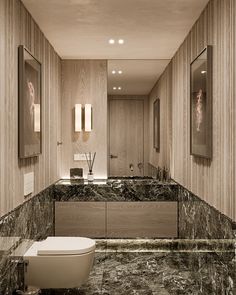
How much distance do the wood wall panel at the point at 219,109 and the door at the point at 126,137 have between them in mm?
991

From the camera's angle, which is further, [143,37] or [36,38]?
[143,37]

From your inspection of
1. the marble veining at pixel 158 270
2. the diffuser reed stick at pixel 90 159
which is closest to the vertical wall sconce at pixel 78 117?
the diffuser reed stick at pixel 90 159

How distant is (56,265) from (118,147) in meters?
2.11

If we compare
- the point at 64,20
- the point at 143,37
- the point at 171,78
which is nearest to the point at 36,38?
the point at 64,20

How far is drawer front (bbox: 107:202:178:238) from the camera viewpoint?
4.82 meters

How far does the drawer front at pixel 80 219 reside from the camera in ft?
15.8

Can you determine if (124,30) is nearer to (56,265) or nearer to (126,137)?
(126,137)

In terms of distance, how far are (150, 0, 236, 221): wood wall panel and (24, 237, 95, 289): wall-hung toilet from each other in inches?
43.9

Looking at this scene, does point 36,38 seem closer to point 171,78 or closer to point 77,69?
point 77,69

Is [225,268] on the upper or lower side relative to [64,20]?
lower

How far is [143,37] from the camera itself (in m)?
4.10

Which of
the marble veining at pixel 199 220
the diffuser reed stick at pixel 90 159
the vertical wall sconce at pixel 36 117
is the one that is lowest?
the marble veining at pixel 199 220

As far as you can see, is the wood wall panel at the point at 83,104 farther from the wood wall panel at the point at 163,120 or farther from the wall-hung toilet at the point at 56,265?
the wall-hung toilet at the point at 56,265

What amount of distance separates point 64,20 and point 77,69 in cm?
165
